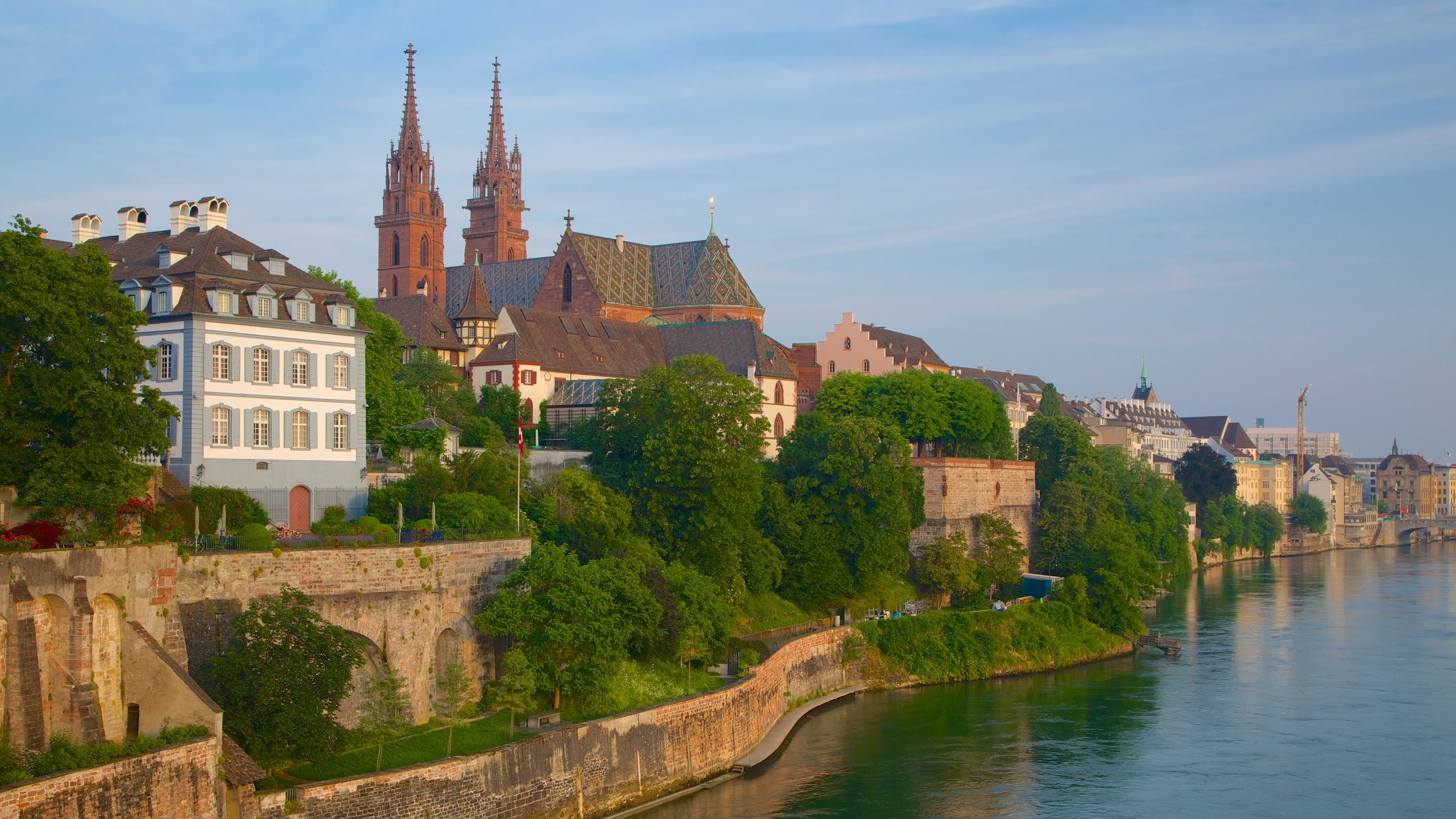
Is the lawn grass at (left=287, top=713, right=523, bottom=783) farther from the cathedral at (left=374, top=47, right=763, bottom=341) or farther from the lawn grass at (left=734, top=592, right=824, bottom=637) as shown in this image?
the cathedral at (left=374, top=47, right=763, bottom=341)

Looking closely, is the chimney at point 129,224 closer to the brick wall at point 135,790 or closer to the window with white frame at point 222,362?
the window with white frame at point 222,362

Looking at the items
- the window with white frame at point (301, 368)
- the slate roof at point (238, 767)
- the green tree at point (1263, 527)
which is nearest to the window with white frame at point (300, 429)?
the window with white frame at point (301, 368)

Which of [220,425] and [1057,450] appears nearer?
[220,425]

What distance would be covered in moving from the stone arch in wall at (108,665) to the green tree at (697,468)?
25498mm

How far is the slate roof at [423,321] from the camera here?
77562mm

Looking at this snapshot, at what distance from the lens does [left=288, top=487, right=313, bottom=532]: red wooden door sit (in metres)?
43.8

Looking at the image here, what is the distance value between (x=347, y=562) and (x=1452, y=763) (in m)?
32.5

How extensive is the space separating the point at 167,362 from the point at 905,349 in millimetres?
75241

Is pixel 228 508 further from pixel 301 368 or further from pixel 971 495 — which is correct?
pixel 971 495

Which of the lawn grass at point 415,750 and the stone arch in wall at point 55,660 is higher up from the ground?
the stone arch in wall at point 55,660

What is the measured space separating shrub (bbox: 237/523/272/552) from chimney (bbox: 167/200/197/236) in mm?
16198

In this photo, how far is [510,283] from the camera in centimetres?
10362

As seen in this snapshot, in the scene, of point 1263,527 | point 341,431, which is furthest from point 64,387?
point 1263,527

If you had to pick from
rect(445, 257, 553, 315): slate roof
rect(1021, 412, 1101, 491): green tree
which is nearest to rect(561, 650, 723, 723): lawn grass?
rect(1021, 412, 1101, 491): green tree
